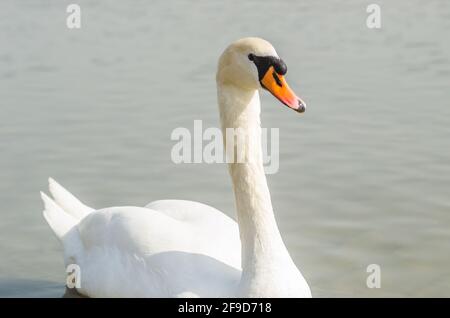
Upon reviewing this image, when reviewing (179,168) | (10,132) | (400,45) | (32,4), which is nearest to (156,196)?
(179,168)

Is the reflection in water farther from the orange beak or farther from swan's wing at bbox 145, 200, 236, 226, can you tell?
the orange beak

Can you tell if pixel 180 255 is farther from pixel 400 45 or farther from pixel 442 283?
pixel 400 45

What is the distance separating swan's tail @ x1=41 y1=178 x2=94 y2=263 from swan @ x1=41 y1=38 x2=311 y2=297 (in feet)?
0.85

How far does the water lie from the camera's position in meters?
7.18

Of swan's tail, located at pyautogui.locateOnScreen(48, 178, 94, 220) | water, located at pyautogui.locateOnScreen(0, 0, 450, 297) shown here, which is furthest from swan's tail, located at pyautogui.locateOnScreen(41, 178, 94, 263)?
water, located at pyautogui.locateOnScreen(0, 0, 450, 297)

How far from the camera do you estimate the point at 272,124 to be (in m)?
9.66

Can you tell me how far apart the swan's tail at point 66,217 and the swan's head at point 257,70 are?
70.4 inches

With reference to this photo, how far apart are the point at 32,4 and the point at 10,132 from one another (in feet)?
18.4

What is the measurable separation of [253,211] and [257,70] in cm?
88

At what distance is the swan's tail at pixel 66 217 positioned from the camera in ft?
22.3

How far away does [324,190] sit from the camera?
320 inches

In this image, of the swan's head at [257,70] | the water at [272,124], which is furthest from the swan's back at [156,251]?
the swan's head at [257,70]

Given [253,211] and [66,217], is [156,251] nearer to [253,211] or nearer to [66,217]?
[253,211]

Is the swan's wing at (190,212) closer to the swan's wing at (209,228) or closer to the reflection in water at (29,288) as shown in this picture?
the swan's wing at (209,228)
